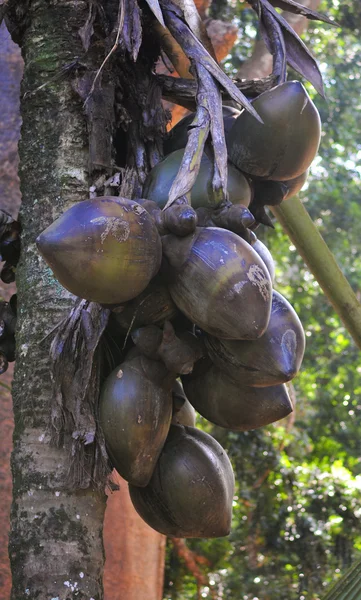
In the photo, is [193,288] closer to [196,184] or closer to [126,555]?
[196,184]

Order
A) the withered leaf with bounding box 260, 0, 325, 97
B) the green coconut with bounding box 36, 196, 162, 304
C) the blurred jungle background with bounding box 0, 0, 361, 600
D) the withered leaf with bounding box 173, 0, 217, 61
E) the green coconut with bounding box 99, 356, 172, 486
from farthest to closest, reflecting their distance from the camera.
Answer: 1. the blurred jungle background with bounding box 0, 0, 361, 600
2. the withered leaf with bounding box 260, 0, 325, 97
3. the withered leaf with bounding box 173, 0, 217, 61
4. the green coconut with bounding box 99, 356, 172, 486
5. the green coconut with bounding box 36, 196, 162, 304

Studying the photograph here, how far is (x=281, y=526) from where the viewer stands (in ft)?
13.5

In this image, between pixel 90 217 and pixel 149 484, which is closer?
pixel 90 217

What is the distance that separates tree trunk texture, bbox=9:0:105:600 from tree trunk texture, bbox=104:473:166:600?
1365 millimetres

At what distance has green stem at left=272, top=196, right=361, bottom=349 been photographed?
1511 mm

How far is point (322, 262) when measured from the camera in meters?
1.52

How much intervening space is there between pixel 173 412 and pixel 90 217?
14.6 inches

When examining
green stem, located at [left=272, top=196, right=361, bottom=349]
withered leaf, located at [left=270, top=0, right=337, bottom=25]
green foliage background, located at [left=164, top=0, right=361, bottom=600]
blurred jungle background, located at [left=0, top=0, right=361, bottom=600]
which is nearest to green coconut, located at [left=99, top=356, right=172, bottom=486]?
green stem, located at [left=272, top=196, right=361, bottom=349]

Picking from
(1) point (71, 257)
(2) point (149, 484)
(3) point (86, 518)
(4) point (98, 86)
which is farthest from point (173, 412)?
Result: (4) point (98, 86)

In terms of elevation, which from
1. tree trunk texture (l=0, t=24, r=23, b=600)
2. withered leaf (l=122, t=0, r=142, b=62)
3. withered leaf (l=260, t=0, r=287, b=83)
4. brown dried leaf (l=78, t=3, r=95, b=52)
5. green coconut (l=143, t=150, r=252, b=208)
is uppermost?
withered leaf (l=122, t=0, r=142, b=62)

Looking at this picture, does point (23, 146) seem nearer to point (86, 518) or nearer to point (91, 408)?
point (91, 408)

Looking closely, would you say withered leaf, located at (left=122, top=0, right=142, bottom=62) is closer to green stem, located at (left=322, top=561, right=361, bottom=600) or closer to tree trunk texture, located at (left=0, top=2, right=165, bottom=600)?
tree trunk texture, located at (left=0, top=2, right=165, bottom=600)

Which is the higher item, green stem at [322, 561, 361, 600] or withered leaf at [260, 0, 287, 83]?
withered leaf at [260, 0, 287, 83]

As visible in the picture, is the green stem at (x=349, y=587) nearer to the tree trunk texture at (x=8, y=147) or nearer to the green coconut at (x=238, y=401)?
the green coconut at (x=238, y=401)
